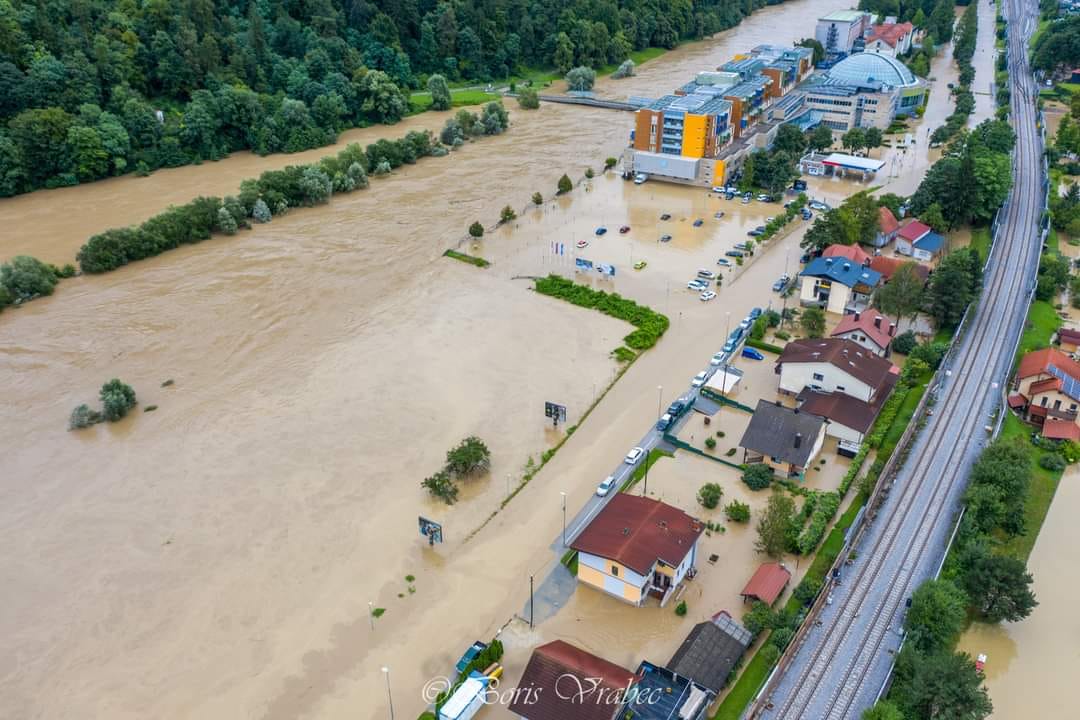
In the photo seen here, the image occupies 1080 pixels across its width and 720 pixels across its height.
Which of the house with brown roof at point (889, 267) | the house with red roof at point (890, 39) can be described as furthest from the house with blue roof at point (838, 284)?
the house with red roof at point (890, 39)

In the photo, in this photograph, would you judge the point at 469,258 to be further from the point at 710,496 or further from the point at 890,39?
the point at 890,39

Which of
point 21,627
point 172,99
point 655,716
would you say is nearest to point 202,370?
point 21,627

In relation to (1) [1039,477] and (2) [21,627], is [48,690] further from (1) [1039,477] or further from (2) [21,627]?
(1) [1039,477]

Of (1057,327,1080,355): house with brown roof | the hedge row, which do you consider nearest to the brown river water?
the hedge row

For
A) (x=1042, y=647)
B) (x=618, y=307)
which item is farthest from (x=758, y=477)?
(x=618, y=307)

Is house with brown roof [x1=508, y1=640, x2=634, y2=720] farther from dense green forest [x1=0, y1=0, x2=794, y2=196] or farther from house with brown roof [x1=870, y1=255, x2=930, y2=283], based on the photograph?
dense green forest [x1=0, y1=0, x2=794, y2=196]
